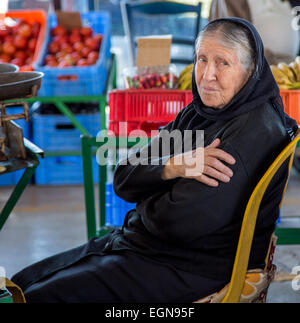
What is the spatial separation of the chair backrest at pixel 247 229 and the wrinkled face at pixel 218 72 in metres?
0.26

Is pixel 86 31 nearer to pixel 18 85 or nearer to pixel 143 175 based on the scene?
pixel 18 85

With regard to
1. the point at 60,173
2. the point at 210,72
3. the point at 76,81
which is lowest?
the point at 60,173

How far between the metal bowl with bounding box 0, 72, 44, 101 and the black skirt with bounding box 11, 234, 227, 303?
2.22ft

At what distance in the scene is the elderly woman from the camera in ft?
5.09

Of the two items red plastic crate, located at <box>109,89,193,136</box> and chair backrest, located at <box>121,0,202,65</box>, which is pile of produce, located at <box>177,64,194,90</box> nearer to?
red plastic crate, located at <box>109,89,193,136</box>

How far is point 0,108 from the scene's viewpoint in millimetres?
1985

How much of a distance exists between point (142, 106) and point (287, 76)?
2.53 ft

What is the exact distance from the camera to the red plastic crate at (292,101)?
242 centimetres

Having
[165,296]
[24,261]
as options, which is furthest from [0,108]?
[24,261]

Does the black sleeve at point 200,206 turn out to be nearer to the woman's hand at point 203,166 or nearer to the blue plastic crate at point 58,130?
the woman's hand at point 203,166

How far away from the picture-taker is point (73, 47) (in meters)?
4.64

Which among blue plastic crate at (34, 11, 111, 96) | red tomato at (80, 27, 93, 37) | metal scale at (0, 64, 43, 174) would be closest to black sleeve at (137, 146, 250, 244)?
metal scale at (0, 64, 43, 174)

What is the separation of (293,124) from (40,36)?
3.52 meters

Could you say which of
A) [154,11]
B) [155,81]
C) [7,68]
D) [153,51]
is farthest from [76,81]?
[7,68]
